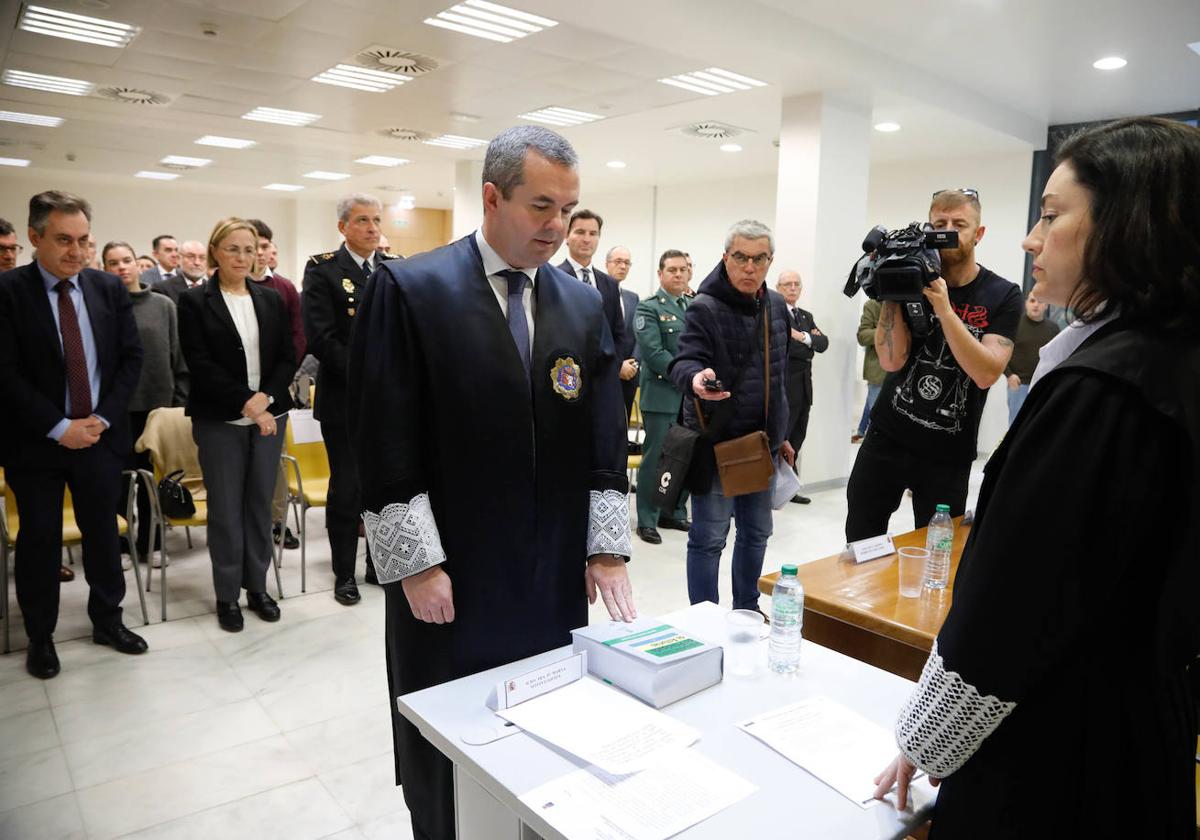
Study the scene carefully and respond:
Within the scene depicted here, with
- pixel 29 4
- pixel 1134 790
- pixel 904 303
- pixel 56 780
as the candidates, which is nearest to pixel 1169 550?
pixel 1134 790

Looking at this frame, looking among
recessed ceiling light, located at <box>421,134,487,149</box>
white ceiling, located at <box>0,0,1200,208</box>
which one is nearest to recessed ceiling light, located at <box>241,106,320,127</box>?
white ceiling, located at <box>0,0,1200,208</box>

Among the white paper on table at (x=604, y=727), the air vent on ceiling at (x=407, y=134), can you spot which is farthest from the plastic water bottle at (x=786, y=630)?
the air vent on ceiling at (x=407, y=134)

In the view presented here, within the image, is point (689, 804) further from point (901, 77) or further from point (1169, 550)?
point (901, 77)

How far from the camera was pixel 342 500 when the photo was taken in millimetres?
3709

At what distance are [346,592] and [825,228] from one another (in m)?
4.22

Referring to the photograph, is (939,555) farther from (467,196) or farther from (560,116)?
(467,196)

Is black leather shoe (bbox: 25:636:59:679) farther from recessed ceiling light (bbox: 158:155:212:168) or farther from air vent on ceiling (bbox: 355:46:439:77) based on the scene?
recessed ceiling light (bbox: 158:155:212:168)

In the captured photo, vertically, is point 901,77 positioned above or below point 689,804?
above

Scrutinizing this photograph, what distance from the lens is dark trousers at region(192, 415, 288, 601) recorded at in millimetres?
3334

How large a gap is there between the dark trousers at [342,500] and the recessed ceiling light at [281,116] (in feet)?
16.6

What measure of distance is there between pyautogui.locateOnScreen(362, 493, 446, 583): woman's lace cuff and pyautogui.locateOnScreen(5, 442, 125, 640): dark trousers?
2.03 m

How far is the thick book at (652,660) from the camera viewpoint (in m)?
1.31

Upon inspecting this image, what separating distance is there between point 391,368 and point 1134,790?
49.5 inches

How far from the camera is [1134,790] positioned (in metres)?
0.92
